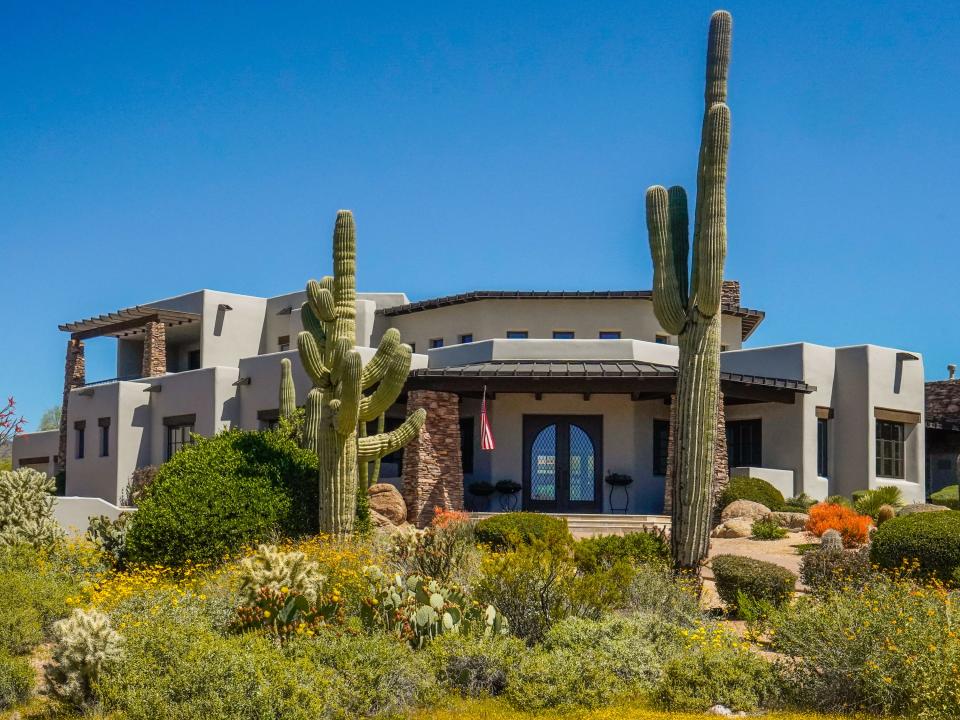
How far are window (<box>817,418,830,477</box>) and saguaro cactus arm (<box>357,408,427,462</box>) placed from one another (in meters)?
13.3

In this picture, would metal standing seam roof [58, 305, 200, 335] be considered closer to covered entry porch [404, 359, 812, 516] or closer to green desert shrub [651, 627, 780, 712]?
covered entry porch [404, 359, 812, 516]

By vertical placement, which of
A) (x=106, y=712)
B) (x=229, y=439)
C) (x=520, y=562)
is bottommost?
(x=106, y=712)

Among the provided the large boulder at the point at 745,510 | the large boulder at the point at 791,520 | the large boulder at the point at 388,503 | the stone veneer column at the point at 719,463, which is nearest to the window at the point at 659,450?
the stone veneer column at the point at 719,463

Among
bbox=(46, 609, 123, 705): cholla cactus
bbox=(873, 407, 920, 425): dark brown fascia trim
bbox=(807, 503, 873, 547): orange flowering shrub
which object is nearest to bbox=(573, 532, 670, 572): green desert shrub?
bbox=(807, 503, 873, 547): orange flowering shrub

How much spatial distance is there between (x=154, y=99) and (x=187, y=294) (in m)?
19.9

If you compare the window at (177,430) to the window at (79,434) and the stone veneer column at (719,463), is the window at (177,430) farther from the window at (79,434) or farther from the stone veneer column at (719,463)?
the stone veneer column at (719,463)

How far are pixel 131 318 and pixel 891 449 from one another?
Result: 23876 mm

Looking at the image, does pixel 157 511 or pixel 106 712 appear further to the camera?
pixel 157 511

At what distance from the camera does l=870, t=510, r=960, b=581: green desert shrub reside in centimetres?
1455

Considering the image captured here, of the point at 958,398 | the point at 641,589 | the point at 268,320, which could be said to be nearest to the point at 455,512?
the point at 641,589

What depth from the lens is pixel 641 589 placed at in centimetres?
1186

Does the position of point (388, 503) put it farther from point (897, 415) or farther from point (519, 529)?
point (897, 415)

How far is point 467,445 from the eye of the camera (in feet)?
87.0

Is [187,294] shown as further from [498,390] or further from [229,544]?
[229,544]
